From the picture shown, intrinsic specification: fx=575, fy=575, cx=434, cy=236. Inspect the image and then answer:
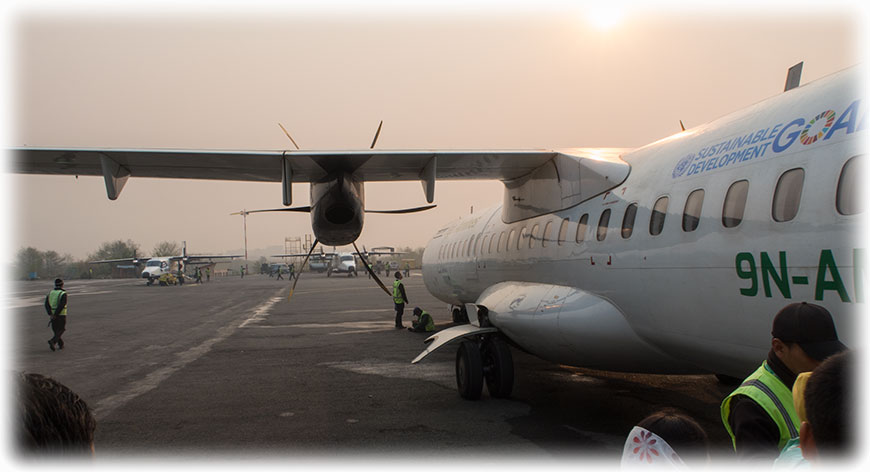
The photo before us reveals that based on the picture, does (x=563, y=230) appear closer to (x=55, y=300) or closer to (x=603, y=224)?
(x=603, y=224)

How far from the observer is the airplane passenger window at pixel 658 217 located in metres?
5.45

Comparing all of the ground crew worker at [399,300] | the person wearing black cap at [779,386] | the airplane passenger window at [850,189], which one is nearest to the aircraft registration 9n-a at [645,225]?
the airplane passenger window at [850,189]

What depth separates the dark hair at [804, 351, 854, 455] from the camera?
4.53ft

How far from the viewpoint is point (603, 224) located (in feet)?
21.2

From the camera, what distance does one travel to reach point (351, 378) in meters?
9.66

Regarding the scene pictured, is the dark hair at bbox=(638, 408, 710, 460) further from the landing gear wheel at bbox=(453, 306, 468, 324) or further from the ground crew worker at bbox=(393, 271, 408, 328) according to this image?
the ground crew worker at bbox=(393, 271, 408, 328)

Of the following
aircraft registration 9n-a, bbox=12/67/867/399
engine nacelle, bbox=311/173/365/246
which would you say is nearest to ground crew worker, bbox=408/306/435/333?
aircraft registration 9n-a, bbox=12/67/867/399

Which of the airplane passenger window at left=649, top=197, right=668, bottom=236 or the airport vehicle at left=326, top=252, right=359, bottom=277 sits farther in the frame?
the airport vehicle at left=326, top=252, right=359, bottom=277

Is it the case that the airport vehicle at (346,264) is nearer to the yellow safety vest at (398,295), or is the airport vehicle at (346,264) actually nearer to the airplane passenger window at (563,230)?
the yellow safety vest at (398,295)

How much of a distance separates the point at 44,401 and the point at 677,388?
8659mm

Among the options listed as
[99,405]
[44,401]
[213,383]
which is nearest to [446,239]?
[213,383]

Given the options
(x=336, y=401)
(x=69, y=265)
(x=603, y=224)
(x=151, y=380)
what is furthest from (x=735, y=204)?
(x=69, y=265)

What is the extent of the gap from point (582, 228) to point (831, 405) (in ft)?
18.4

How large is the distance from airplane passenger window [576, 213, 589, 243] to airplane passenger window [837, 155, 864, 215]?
324cm
